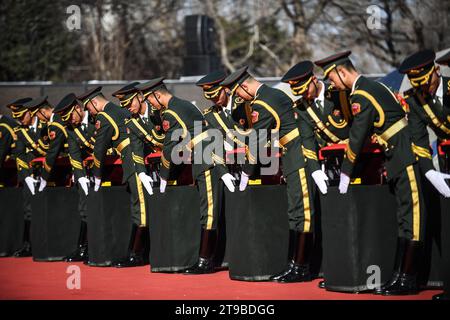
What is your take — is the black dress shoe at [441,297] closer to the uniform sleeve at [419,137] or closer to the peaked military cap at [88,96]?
the uniform sleeve at [419,137]

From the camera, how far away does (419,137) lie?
28.6ft

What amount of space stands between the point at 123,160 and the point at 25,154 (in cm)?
285

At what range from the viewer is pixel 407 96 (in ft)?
29.0

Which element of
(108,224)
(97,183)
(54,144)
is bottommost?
(108,224)

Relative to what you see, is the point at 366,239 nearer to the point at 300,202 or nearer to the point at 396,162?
the point at 396,162

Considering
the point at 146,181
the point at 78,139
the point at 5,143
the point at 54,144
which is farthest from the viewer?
the point at 5,143

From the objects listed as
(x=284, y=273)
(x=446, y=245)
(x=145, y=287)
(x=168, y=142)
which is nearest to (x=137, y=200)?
(x=168, y=142)

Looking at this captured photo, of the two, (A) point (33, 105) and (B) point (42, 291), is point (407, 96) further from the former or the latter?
(A) point (33, 105)

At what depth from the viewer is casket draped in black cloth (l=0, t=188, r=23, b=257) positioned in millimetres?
14875

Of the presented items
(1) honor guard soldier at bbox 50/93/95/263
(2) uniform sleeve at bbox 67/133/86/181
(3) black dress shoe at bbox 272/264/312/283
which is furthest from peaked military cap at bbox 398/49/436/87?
(2) uniform sleeve at bbox 67/133/86/181

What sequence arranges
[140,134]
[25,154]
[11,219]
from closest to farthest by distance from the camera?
[140,134], [25,154], [11,219]

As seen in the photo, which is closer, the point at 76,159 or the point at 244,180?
the point at 244,180

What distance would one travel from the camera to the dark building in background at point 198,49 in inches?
930

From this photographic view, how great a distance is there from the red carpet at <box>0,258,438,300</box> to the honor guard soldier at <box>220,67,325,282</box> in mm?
238
